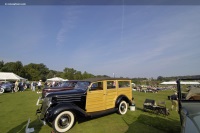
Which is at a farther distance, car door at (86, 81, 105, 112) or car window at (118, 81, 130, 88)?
car window at (118, 81, 130, 88)

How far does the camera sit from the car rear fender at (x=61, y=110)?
5880 mm

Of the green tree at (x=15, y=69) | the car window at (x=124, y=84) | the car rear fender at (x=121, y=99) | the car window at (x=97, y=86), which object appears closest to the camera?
the car window at (x=97, y=86)

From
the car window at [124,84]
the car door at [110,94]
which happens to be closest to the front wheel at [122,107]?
the car door at [110,94]

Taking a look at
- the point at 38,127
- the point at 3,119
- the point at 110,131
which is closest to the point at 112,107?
the point at 110,131

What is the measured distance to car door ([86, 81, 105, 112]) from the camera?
7.00 metres

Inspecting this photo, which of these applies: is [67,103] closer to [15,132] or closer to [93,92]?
[93,92]

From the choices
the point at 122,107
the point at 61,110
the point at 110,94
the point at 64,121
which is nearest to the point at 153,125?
the point at 122,107

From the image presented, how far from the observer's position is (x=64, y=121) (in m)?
6.13

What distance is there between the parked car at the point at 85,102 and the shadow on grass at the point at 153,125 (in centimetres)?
145

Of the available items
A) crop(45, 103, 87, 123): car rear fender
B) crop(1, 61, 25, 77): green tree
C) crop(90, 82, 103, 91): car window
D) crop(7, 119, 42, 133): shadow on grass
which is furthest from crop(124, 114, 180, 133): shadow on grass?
crop(1, 61, 25, 77): green tree

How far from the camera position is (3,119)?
7.43 m

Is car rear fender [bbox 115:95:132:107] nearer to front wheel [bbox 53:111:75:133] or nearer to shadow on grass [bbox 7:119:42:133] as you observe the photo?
front wheel [bbox 53:111:75:133]

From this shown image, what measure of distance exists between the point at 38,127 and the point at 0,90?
61.9ft

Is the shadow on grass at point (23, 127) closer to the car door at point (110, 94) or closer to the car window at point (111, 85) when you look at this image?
the car door at point (110, 94)
